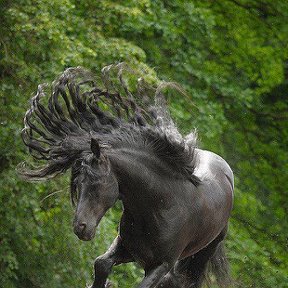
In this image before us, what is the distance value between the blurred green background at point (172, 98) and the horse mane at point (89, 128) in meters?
3.23

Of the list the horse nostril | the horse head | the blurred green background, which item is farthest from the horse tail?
the blurred green background

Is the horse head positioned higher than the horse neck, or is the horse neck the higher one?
the horse head

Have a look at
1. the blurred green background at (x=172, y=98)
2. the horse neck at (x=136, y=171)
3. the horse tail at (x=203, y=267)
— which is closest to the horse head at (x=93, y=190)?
the horse neck at (x=136, y=171)

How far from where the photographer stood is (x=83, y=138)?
6332 millimetres

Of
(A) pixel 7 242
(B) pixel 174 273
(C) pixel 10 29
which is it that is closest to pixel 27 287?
(A) pixel 7 242

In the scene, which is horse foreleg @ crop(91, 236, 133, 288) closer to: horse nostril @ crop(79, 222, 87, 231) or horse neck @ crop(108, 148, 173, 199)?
horse neck @ crop(108, 148, 173, 199)

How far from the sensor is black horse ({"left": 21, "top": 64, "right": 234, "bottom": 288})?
6.13m

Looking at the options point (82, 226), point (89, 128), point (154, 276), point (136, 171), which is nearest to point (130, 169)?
point (136, 171)

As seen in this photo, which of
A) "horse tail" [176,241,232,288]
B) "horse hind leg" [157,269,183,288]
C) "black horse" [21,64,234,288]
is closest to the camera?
"black horse" [21,64,234,288]

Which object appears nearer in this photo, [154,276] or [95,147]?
[95,147]

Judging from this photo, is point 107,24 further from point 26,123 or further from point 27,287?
point 26,123

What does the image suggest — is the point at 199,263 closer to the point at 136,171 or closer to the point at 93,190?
the point at 136,171

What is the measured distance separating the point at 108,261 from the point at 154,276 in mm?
304

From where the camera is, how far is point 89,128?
6500 mm
